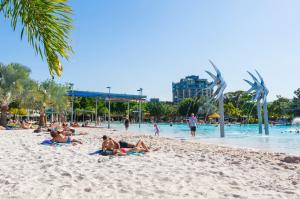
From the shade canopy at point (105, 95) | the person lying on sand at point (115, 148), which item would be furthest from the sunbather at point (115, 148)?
the shade canopy at point (105, 95)

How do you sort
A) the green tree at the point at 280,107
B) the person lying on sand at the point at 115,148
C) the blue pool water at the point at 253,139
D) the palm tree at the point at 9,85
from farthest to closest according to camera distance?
the green tree at the point at 280,107, the palm tree at the point at 9,85, the blue pool water at the point at 253,139, the person lying on sand at the point at 115,148

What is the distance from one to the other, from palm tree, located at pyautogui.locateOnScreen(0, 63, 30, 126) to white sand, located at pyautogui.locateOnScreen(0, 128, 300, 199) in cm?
2326

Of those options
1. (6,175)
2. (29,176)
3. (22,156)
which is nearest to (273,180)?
(29,176)

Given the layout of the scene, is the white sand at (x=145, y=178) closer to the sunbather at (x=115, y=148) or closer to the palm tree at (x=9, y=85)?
the sunbather at (x=115, y=148)

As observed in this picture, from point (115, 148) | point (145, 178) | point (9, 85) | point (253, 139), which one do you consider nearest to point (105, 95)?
point (9, 85)

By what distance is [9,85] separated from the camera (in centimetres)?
3067

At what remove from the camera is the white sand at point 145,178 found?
16.8 feet

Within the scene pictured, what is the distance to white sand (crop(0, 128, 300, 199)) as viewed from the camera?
511cm

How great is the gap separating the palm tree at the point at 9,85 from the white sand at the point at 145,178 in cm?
2326

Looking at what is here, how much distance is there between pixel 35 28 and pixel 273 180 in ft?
17.3

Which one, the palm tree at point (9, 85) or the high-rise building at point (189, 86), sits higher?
the high-rise building at point (189, 86)

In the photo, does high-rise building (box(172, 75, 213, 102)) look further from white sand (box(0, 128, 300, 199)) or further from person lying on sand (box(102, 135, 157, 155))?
white sand (box(0, 128, 300, 199))

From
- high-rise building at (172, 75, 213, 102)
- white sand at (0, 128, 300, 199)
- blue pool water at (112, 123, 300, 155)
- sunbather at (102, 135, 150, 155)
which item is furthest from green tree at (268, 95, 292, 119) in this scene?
high-rise building at (172, 75, 213, 102)

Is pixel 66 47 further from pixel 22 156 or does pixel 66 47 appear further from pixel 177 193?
pixel 22 156
